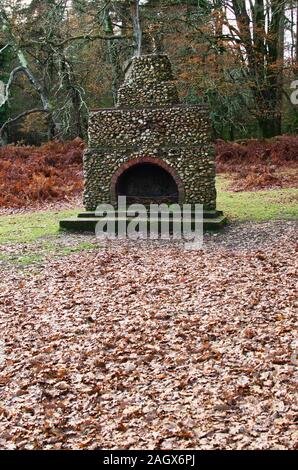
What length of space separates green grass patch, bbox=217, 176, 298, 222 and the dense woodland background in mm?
7480

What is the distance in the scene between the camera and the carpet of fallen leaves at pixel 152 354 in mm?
4934

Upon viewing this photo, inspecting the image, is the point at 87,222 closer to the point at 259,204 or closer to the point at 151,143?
the point at 151,143

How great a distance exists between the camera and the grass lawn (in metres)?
12.5

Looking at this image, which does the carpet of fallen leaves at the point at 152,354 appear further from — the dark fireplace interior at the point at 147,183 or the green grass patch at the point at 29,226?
the dark fireplace interior at the point at 147,183

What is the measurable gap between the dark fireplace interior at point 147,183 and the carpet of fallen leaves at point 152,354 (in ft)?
16.4

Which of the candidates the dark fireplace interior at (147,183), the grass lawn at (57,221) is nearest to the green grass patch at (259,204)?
the grass lawn at (57,221)

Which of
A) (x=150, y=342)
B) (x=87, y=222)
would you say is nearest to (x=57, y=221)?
(x=87, y=222)

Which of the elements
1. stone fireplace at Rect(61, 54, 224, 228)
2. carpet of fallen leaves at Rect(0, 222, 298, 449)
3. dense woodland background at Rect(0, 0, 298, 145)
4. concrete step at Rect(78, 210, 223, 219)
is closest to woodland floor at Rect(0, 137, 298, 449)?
carpet of fallen leaves at Rect(0, 222, 298, 449)

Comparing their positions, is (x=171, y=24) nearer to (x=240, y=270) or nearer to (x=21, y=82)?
(x=21, y=82)

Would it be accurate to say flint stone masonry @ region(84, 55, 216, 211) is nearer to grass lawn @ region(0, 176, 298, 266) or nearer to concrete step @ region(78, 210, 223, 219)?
concrete step @ region(78, 210, 223, 219)

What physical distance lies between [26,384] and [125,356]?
4.03ft

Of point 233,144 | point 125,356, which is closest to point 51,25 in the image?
point 233,144

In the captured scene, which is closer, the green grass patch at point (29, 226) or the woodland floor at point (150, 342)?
the woodland floor at point (150, 342)

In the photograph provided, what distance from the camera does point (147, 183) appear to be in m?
15.8
